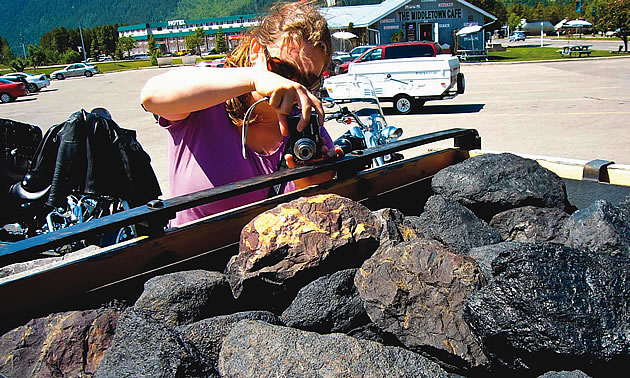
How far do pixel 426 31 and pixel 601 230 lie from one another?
53.7 m

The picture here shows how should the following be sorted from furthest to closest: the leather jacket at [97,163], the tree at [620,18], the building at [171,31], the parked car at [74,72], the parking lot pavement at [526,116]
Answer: the building at [171,31] → the parked car at [74,72] → the tree at [620,18] → the parking lot pavement at [526,116] → the leather jacket at [97,163]

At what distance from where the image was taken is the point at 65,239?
57.2 inches

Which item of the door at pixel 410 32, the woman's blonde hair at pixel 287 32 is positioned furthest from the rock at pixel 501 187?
the door at pixel 410 32

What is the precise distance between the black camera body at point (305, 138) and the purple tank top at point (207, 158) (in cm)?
30

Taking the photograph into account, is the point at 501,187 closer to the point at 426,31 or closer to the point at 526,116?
the point at 526,116

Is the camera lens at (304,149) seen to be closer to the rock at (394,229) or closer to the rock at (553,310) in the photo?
the rock at (394,229)

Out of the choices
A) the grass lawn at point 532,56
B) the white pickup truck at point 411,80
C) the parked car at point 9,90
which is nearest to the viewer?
the white pickup truck at point 411,80

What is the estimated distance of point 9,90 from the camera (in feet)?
92.4

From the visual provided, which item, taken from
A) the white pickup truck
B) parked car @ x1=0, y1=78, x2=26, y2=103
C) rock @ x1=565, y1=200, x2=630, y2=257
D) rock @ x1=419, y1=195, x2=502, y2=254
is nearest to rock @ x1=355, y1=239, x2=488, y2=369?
rock @ x1=419, y1=195, x2=502, y2=254

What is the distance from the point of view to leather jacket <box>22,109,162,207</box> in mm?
3389

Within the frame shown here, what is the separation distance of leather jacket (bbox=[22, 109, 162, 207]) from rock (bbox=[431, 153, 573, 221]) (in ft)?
6.78

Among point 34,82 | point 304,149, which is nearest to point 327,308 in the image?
point 304,149

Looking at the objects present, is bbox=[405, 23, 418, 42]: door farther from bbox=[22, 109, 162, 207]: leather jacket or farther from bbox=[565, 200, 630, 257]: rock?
bbox=[565, 200, 630, 257]: rock

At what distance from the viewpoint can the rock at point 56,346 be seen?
1351mm
